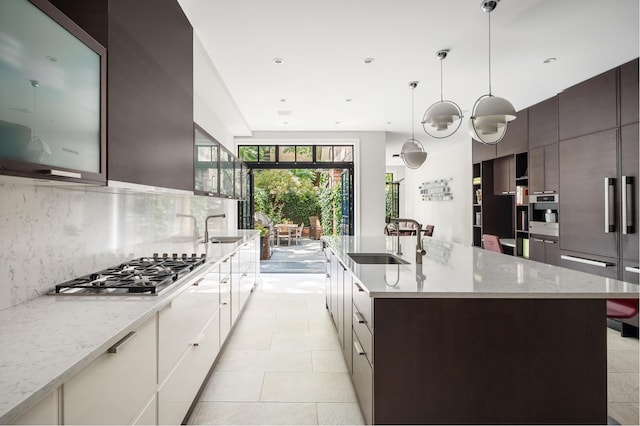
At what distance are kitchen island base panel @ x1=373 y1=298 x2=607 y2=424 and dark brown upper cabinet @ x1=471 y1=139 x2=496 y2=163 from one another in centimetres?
522

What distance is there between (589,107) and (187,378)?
16.3 feet

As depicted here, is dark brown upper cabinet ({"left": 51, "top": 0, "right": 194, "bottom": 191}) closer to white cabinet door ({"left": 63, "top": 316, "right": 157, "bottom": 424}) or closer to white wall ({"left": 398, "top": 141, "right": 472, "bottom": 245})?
white cabinet door ({"left": 63, "top": 316, "right": 157, "bottom": 424})

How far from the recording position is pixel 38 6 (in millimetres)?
1186

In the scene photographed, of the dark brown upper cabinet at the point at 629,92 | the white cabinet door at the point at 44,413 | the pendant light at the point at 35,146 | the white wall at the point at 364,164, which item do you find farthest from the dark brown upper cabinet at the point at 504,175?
the white cabinet door at the point at 44,413

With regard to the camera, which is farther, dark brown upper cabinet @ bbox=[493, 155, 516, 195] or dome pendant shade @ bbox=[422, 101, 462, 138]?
dark brown upper cabinet @ bbox=[493, 155, 516, 195]

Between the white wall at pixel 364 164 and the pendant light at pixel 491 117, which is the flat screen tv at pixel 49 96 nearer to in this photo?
the pendant light at pixel 491 117

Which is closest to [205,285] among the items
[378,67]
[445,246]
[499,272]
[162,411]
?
[162,411]

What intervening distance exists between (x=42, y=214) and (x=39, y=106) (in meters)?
0.70

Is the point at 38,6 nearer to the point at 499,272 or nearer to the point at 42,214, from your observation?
the point at 42,214

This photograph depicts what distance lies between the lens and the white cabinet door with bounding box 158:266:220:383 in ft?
5.26

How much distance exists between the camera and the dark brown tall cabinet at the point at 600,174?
365 centimetres

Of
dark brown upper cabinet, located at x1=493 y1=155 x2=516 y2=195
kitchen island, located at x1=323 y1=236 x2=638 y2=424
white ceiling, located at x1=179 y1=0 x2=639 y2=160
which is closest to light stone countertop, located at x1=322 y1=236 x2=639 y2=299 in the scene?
kitchen island, located at x1=323 y1=236 x2=638 y2=424

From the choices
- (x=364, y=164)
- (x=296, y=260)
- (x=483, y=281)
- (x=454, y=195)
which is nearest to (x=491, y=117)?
(x=483, y=281)

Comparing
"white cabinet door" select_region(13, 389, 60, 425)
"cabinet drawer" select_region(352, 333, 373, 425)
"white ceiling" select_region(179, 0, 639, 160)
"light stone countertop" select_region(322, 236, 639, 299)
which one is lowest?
"cabinet drawer" select_region(352, 333, 373, 425)
